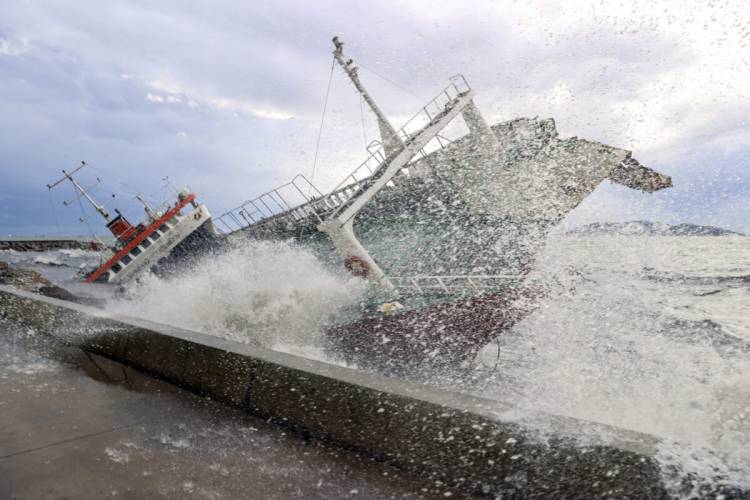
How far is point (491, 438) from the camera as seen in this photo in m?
2.40

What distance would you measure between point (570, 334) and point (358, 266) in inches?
284

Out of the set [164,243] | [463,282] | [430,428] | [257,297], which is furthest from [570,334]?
[164,243]

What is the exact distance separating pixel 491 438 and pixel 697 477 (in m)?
0.89

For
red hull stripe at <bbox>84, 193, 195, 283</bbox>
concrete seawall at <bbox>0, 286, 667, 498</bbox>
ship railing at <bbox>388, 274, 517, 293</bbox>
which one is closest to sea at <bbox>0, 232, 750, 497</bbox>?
concrete seawall at <bbox>0, 286, 667, 498</bbox>

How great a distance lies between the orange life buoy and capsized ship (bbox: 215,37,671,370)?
0.02 meters

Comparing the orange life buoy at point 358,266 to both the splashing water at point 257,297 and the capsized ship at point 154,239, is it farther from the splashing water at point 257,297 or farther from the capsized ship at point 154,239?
the capsized ship at point 154,239

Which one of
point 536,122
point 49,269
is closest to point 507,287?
point 536,122

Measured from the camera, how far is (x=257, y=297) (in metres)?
13.2

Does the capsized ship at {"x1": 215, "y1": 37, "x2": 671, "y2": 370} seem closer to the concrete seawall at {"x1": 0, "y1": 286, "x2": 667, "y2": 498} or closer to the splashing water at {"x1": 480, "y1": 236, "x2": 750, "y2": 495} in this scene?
the splashing water at {"x1": 480, "y1": 236, "x2": 750, "y2": 495}

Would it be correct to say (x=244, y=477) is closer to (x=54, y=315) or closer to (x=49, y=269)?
(x=54, y=315)

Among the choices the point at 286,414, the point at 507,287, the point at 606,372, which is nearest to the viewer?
the point at 286,414

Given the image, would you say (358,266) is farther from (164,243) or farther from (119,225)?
(119,225)

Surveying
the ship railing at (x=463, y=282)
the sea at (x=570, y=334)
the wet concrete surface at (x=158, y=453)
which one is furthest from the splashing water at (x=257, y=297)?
the wet concrete surface at (x=158, y=453)

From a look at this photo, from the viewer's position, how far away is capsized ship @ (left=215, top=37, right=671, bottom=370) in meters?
9.24
